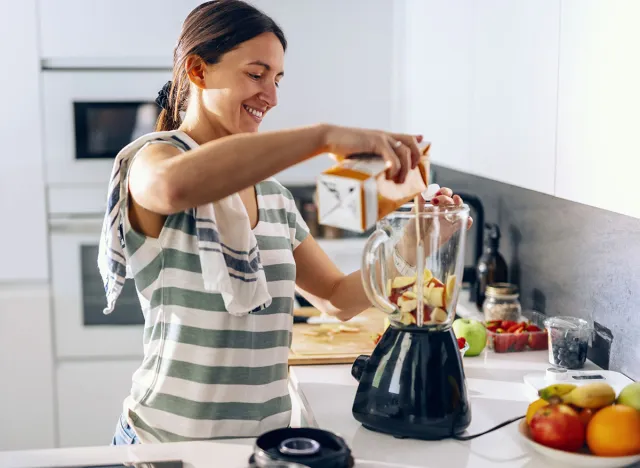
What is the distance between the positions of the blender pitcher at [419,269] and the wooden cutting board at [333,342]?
1.66 ft

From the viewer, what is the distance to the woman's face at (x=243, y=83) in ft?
4.50

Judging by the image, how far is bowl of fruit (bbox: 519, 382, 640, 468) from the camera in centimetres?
117

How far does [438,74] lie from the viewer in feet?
7.55

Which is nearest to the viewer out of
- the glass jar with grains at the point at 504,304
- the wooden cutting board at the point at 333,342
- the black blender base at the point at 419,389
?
the black blender base at the point at 419,389

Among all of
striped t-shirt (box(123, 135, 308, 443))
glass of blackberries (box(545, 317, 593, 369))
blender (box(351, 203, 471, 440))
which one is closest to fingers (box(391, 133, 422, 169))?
blender (box(351, 203, 471, 440))

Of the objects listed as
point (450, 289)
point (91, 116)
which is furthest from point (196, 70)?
point (91, 116)

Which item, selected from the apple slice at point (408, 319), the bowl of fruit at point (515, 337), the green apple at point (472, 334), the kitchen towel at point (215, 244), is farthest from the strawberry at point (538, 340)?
the kitchen towel at point (215, 244)

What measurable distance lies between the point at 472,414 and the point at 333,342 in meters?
0.58

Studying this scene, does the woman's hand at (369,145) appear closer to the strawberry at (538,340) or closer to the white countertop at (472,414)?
the white countertop at (472,414)

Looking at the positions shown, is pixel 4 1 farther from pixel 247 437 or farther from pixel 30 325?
pixel 247 437

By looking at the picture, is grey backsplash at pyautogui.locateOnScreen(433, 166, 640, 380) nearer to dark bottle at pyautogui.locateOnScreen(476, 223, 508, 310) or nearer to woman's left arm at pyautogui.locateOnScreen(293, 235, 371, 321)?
dark bottle at pyautogui.locateOnScreen(476, 223, 508, 310)

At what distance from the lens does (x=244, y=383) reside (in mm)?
1402

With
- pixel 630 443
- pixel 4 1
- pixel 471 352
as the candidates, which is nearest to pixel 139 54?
pixel 4 1

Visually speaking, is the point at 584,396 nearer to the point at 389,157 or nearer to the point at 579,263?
the point at 389,157
